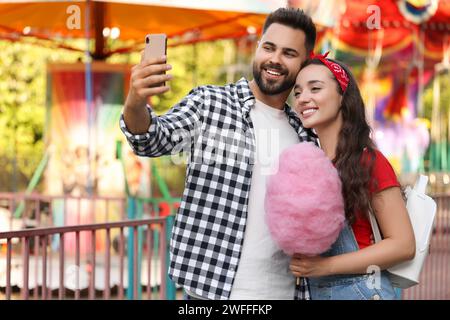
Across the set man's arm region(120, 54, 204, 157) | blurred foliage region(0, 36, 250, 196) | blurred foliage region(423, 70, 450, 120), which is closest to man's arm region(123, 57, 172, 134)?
man's arm region(120, 54, 204, 157)

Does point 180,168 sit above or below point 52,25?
below

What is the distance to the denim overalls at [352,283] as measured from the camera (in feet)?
9.44

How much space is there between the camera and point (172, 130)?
2.88 m

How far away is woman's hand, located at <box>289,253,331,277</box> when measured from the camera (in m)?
2.83

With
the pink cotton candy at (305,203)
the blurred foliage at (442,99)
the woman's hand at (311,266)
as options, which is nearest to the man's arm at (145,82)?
the pink cotton candy at (305,203)

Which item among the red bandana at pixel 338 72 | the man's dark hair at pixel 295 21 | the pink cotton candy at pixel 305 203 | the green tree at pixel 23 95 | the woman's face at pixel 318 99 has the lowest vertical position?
the pink cotton candy at pixel 305 203

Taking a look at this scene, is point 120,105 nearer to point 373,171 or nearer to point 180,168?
point 180,168

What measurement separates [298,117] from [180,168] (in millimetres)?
9758

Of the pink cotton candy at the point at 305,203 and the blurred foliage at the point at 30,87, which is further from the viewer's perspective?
the blurred foliage at the point at 30,87

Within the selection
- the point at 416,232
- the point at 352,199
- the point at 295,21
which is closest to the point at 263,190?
the point at 352,199

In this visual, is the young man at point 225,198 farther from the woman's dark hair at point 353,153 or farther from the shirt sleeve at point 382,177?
the shirt sleeve at point 382,177

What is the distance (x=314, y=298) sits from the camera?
9.71 feet

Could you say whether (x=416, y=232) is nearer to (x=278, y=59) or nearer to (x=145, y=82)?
(x=278, y=59)
